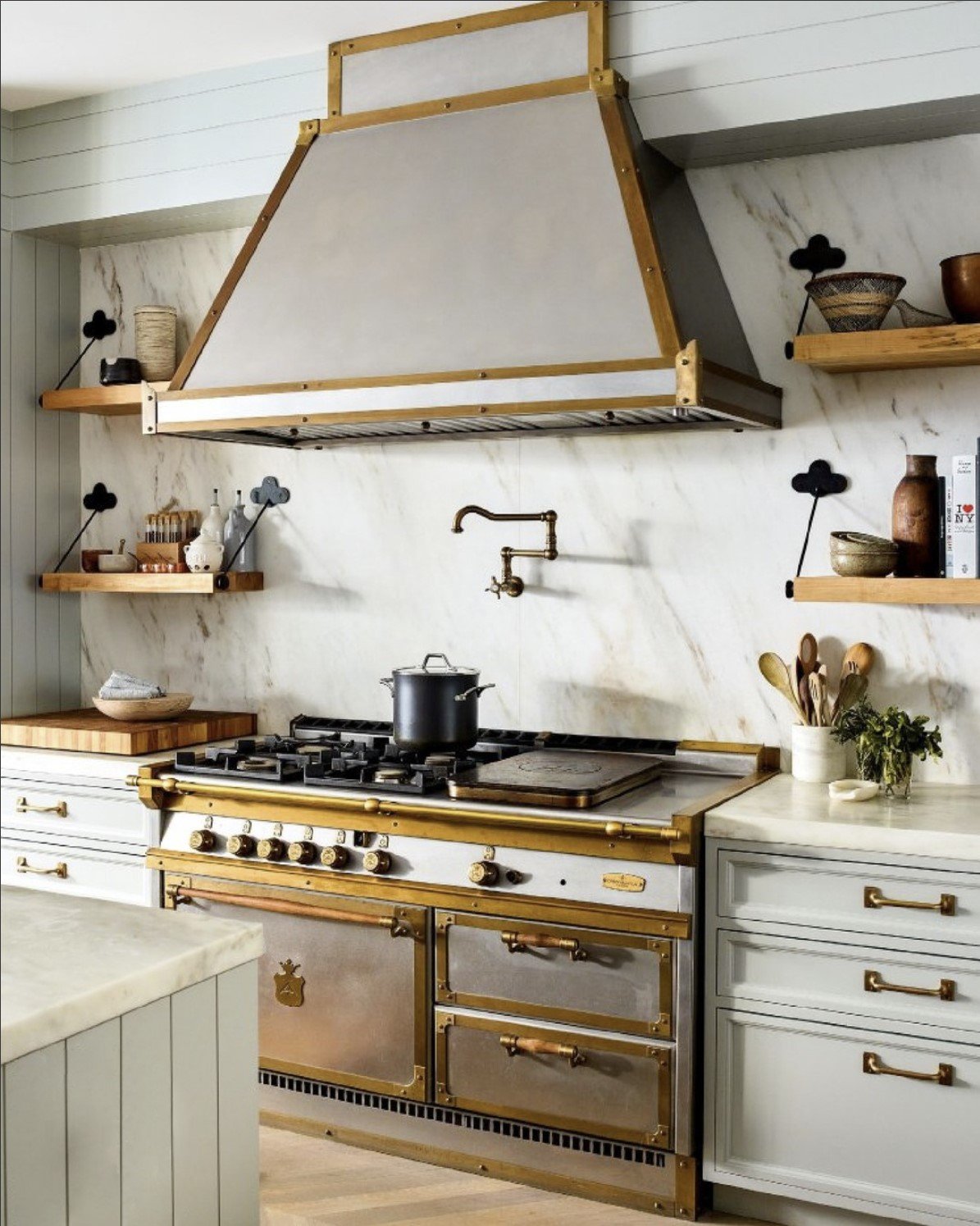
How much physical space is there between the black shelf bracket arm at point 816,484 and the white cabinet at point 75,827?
174cm

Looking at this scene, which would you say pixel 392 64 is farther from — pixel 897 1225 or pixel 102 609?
pixel 897 1225

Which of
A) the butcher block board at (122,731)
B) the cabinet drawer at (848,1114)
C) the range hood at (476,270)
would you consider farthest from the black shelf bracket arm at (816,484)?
the butcher block board at (122,731)

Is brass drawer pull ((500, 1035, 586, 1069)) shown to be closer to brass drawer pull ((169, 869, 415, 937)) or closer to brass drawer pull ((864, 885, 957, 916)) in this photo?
brass drawer pull ((169, 869, 415, 937))

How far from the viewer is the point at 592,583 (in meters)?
3.46

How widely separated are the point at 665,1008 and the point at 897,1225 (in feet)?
2.07

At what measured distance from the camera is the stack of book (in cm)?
283

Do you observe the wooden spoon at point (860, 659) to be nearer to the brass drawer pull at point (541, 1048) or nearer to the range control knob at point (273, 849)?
the brass drawer pull at point (541, 1048)

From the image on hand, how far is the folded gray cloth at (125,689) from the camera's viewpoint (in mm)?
3730

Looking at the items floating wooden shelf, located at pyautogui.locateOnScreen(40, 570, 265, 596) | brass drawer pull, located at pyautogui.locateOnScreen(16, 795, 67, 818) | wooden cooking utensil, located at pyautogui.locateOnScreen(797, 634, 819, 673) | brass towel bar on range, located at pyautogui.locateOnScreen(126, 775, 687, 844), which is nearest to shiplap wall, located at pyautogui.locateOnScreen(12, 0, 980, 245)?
floating wooden shelf, located at pyautogui.locateOnScreen(40, 570, 265, 596)

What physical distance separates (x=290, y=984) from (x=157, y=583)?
1.28 meters

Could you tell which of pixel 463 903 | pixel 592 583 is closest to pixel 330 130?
pixel 592 583

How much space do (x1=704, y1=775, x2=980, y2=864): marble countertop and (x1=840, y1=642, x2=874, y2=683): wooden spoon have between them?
33cm

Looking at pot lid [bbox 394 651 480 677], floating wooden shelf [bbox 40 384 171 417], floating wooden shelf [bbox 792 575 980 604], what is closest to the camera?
floating wooden shelf [bbox 792 575 980 604]

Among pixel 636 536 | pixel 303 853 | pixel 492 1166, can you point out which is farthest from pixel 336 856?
pixel 636 536
